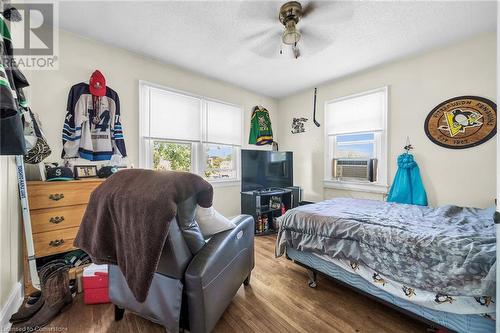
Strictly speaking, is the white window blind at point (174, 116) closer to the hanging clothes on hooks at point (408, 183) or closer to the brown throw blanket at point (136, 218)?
the brown throw blanket at point (136, 218)

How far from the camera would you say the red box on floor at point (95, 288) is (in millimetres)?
1603

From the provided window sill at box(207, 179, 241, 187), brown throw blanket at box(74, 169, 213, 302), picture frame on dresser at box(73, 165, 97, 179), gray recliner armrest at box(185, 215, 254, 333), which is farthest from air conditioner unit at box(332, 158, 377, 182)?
picture frame on dresser at box(73, 165, 97, 179)

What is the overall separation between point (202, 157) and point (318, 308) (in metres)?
2.42

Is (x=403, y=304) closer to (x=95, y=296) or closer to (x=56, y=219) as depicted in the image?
(x=95, y=296)

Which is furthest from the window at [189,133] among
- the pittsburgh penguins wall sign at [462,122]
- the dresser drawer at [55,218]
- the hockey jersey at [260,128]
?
the pittsburgh penguins wall sign at [462,122]

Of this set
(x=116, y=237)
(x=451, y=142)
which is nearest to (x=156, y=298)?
(x=116, y=237)

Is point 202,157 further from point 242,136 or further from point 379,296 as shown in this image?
point 379,296

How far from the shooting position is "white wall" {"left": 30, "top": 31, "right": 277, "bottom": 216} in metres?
→ 2.03

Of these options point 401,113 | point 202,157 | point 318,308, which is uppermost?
point 401,113

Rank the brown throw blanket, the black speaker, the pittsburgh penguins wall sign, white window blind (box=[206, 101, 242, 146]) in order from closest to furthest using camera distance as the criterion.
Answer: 1. the brown throw blanket
2. the pittsburgh penguins wall sign
3. white window blind (box=[206, 101, 242, 146])
4. the black speaker

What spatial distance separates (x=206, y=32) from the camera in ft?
6.91

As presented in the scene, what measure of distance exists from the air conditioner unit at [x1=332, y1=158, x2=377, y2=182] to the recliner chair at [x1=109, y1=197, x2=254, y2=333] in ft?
8.09

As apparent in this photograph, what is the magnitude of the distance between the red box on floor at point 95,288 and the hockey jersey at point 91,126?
1.22 m

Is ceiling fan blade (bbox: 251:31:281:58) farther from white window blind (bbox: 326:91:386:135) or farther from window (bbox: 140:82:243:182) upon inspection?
white window blind (bbox: 326:91:386:135)
